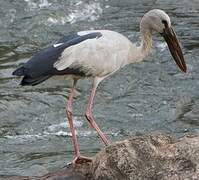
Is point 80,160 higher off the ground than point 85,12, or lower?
higher

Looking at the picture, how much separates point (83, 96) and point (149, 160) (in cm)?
446

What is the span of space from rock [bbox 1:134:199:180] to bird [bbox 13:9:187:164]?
3.18 ft

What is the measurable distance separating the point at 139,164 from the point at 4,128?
3758 mm

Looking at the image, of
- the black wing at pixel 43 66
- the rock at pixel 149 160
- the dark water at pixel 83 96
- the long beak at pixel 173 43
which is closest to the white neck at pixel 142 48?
the long beak at pixel 173 43

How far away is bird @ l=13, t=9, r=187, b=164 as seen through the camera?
7.22 m

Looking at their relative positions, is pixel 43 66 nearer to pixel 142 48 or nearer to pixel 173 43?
pixel 142 48

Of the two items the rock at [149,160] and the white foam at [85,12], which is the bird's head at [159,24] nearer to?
the rock at [149,160]

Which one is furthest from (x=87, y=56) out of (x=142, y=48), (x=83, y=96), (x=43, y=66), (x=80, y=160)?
(x=83, y=96)

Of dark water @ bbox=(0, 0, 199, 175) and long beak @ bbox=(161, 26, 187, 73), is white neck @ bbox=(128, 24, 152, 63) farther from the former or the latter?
dark water @ bbox=(0, 0, 199, 175)

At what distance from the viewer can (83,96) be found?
412 inches

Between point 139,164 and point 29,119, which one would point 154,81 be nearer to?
point 29,119

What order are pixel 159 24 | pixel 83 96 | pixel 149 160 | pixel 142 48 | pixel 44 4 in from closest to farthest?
pixel 149 160, pixel 159 24, pixel 142 48, pixel 83 96, pixel 44 4

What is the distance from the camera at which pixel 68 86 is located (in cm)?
1080

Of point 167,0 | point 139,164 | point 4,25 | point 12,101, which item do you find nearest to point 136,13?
point 167,0
